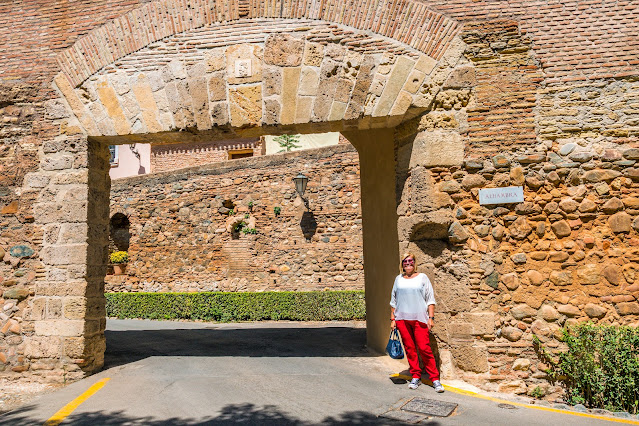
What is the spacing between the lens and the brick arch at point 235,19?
5.30m

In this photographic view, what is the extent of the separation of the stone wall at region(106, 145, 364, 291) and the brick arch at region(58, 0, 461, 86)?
8636 millimetres

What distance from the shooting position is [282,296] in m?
13.0

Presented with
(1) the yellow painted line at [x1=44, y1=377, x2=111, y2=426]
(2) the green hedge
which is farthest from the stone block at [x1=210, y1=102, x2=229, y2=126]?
(2) the green hedge

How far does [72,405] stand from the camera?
449cm

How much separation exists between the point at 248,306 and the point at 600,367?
32.2ft

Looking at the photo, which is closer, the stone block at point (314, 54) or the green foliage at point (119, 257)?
the stone block at point (314, 54)

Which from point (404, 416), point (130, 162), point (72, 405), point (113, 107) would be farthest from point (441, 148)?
point (130, 162)

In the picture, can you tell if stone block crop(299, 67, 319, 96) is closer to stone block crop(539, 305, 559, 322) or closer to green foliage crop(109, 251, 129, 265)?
stone block crop(539, 305, 559, 322)

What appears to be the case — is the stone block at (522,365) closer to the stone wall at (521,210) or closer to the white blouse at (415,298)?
the stone wall at (521,210)

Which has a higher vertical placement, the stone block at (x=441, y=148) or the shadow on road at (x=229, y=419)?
the stone block at (x=441, y=148)

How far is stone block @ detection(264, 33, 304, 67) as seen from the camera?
5410mm

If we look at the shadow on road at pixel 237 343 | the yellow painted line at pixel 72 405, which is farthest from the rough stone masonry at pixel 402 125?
the shadow on road at pixel 237 343

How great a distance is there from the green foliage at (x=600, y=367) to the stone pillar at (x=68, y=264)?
198 inches

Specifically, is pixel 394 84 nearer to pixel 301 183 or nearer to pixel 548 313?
pixel 548 313
